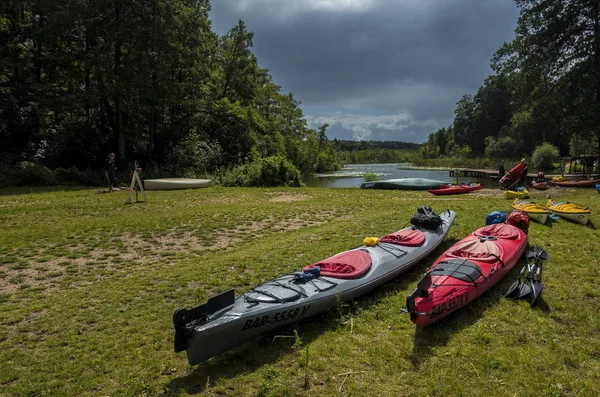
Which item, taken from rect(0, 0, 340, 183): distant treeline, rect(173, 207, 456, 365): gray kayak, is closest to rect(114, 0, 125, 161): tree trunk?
rect(0, 0, 340, 183): distant treeline

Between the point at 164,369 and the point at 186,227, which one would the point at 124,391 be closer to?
the point at 164,369

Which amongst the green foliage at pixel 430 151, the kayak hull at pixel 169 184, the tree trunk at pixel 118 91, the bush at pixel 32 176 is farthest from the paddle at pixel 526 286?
the green foliage at pixel 430 151

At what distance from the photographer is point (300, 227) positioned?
8984 mm

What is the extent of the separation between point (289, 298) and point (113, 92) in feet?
67.9

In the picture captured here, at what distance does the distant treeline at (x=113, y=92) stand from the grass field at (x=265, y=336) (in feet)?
47.6

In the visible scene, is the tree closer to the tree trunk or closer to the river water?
the river water

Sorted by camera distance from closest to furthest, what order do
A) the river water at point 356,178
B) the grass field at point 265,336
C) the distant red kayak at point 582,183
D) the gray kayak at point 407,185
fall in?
the grass field at point 265,336, the distant red kayak at point 582,183, the gray kayak at point 407,185, the river water at point 356,178

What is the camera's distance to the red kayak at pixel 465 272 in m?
3.77

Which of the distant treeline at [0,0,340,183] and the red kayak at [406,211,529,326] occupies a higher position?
the distant treeline at [0,0,340,183]

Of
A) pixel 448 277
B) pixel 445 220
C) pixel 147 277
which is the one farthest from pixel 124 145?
pixel 448 277

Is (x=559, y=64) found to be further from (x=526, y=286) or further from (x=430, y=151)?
(x=430, y=151)

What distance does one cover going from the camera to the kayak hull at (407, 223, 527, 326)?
3.77 m

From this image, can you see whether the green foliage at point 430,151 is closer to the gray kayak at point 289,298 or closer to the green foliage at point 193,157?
the green foliage at point 193,157

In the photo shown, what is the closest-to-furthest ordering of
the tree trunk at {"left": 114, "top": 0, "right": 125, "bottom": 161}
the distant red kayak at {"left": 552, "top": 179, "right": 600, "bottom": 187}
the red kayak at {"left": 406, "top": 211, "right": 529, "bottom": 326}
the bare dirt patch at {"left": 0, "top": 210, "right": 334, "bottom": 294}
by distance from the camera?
the red kayak at {"left": 406, "top": 211, "right": 529, "bottom": 326}, the bare dirt patch at {"left": 0, "top": 210, "right": 334, "bottom": 294}, the distant red kayak at {"left": 552, "top": 179, "right": 600, "bottom": 187}, the tree trunk at {"left": 114, "top": 0, "right": 125, "bottom": 161}
